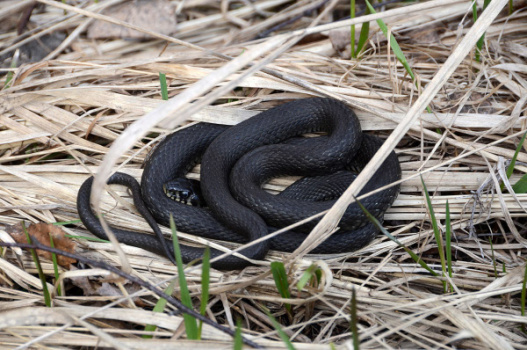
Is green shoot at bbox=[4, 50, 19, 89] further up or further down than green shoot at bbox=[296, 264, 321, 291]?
further up

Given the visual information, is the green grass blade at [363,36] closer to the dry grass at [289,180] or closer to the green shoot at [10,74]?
the dry grass at [289,180]

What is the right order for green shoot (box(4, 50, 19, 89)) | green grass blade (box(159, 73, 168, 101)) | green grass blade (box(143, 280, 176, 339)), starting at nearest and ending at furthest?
green grass blade (box(143, 280, 176, 339)), green grass blade (box(159, 73, 168, 101)), green shoot (box(4, 50, 19, 89))

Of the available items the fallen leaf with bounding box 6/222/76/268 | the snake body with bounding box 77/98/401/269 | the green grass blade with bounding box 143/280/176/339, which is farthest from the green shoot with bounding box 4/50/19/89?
the green grass blade with bounding box 143/280/176/339

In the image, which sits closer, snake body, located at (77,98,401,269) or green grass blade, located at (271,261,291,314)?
green grass blade, located at (271,261,291,314)

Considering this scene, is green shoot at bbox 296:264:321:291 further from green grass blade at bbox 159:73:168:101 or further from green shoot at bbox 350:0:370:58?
green shoot at bbox 350:0:370:58

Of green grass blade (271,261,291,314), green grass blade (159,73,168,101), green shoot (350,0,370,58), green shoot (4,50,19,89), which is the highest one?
green shoot (350,0,370,58)

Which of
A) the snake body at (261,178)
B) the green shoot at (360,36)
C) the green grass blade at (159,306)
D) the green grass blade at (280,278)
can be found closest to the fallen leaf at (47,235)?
the snake body at (261,178)

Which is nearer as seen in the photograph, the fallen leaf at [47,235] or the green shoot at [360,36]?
the fallen leaf at [47,235]
